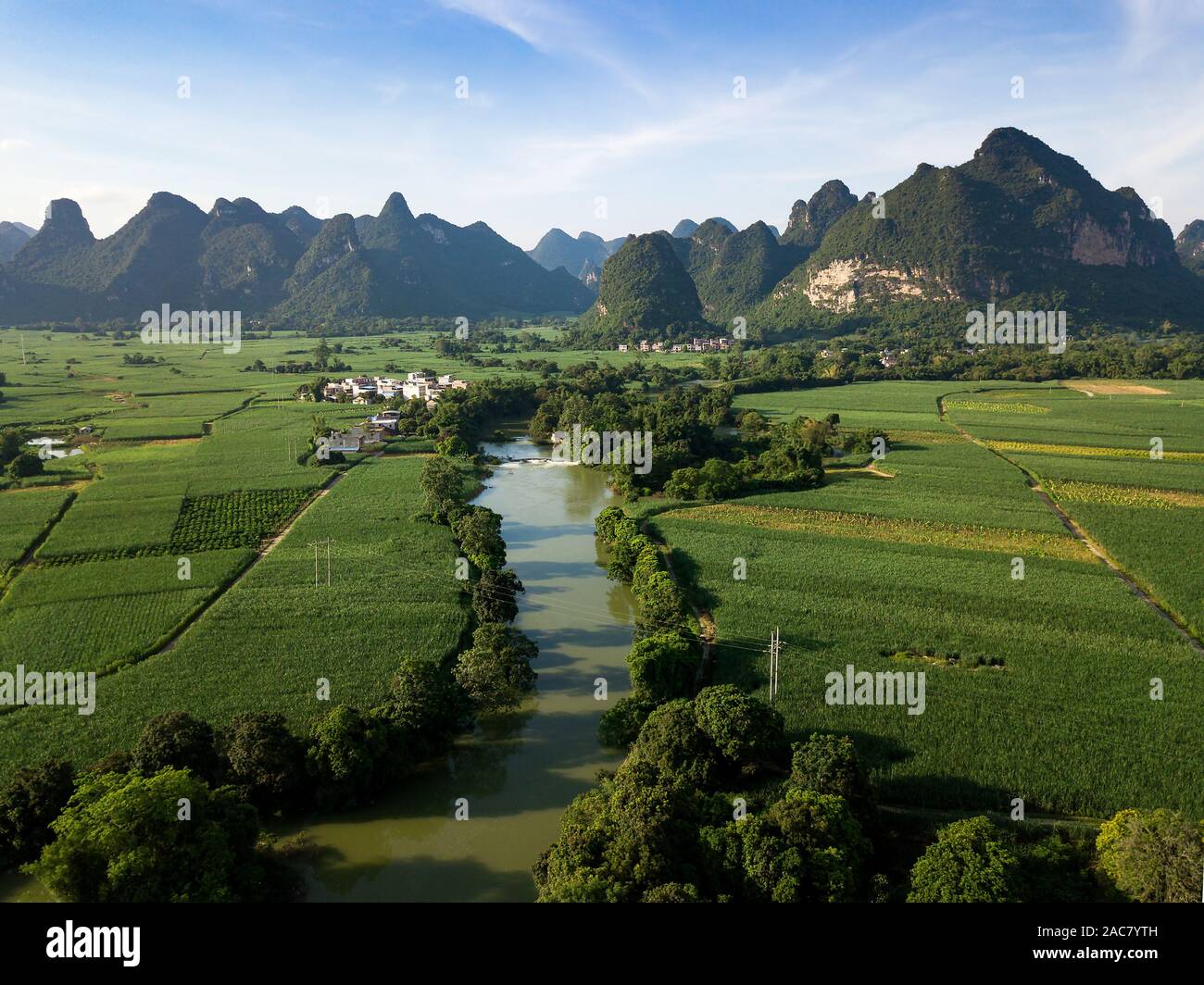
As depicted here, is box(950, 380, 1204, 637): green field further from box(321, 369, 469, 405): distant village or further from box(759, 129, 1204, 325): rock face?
box(759, 129, 1204, 325): rock face

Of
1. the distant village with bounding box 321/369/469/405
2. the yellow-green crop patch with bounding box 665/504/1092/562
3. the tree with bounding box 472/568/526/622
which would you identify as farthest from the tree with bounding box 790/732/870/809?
the distant village with bounding box 321/369/469/405

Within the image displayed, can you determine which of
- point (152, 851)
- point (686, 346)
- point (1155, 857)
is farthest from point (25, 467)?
point (686, 346)

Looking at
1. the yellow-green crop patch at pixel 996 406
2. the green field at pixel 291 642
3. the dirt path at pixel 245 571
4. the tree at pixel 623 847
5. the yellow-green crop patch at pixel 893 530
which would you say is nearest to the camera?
the tree at pixel 623 847

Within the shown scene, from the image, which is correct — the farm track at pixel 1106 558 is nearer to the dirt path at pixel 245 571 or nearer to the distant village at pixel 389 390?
the dirt path at pixel 245 571

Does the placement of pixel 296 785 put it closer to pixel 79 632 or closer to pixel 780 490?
pixel 79 632

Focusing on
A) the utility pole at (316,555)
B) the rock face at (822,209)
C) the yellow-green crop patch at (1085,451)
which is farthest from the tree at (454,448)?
the rock face at (822,209)

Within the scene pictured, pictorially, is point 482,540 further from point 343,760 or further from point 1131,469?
point 1131,469
